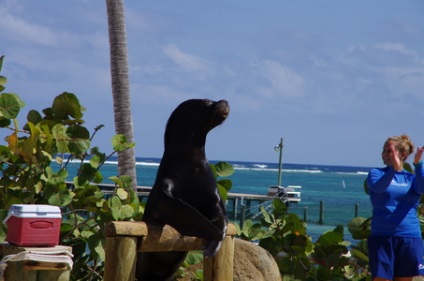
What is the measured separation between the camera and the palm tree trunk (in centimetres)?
876

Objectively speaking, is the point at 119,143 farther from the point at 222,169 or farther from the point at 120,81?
the point at 120,81

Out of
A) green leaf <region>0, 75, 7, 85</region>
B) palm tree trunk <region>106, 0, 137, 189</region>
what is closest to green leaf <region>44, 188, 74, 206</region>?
green leaf <region>0, 75, 7, 85</region>

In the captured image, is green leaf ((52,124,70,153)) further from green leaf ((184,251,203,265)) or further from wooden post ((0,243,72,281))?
wooden post ((0,243,72,281))

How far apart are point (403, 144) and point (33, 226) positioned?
294 centimetres

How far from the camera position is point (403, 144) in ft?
20.3

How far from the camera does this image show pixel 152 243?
15.0 feet

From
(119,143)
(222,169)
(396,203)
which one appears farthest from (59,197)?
(396,203)

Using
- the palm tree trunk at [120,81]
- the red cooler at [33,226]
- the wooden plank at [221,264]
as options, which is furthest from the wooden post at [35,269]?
the palm tree trunk at [120,81]

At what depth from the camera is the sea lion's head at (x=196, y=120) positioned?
4809 millimetres

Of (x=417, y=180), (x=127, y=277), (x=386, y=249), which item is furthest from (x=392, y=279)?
(x=127, y=277)

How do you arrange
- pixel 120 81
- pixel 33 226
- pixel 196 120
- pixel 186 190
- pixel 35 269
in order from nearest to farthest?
pixel 35 269
pixel 33 226
pixel 186 190
pixel 196 120
pixel 120 81

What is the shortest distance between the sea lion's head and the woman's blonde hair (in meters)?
1.83

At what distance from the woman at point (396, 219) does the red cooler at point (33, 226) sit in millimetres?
2545

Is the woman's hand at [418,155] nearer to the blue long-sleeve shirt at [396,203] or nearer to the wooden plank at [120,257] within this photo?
the blue long-sleeve shirt at [396,203]
